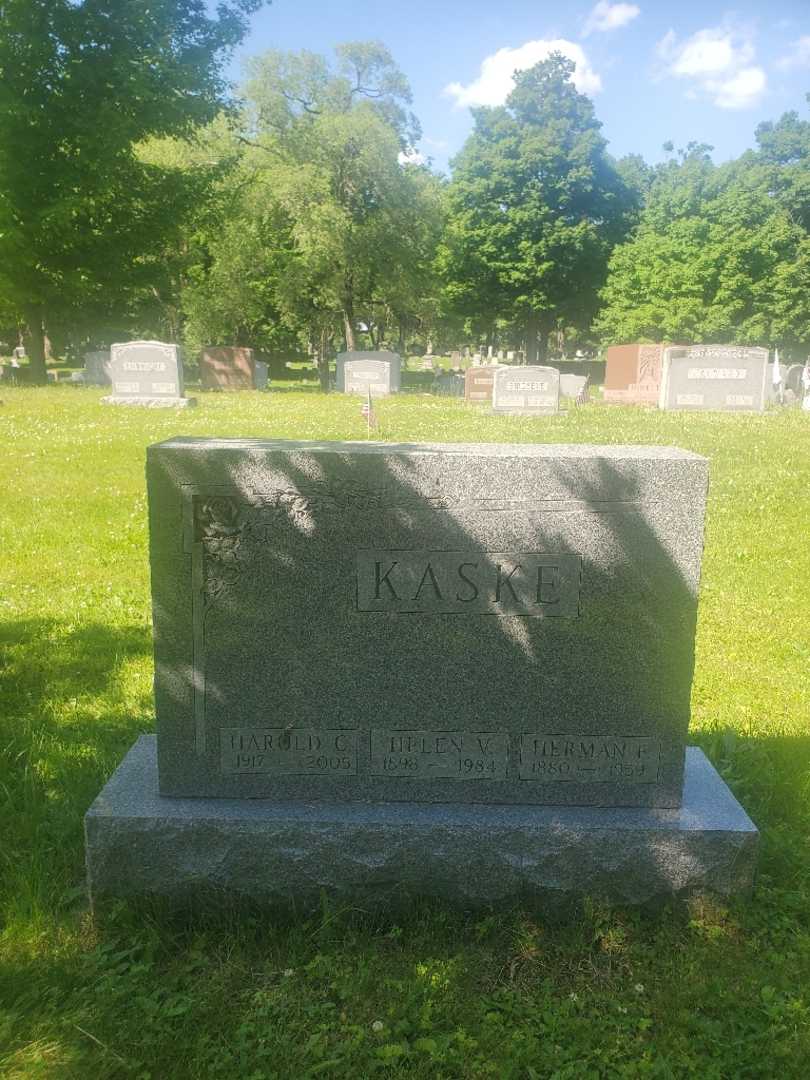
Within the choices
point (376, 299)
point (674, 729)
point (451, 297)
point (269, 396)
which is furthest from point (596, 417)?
point (451, 297)

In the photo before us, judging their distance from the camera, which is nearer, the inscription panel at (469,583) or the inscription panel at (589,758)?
the inscription panel at (469,583)

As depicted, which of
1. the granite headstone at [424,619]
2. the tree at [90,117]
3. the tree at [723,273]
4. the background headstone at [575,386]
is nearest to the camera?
the granite headstone at [424,619]

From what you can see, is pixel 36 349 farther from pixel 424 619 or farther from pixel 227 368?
pixel 424 619

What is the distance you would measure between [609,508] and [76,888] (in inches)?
92.0

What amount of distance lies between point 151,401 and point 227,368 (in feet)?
33.6

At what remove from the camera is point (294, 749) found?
3131mm

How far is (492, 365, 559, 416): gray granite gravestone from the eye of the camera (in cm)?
2386

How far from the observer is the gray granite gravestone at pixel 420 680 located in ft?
9.69

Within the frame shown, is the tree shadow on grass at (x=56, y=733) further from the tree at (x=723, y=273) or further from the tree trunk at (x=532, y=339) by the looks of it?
the tree trunk at (x=532, y=339)

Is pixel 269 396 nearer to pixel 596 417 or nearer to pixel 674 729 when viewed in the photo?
pixel 596 417

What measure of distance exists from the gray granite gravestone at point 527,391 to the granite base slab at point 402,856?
2136 centimetres

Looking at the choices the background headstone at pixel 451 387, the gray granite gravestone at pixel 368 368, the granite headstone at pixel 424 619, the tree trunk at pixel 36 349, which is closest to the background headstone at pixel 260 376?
the gray granite gravestone at pixel 368 368

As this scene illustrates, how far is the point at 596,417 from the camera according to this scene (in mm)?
21969

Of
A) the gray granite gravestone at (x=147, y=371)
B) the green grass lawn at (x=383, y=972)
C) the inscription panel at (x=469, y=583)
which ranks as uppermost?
the gray granite gravestone at (x=147, y=371)
